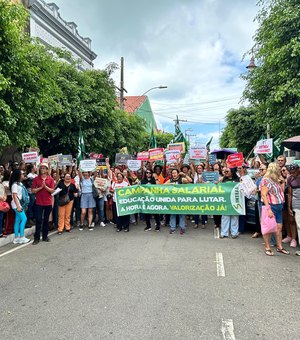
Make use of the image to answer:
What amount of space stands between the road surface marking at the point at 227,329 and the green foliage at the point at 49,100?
650 cm

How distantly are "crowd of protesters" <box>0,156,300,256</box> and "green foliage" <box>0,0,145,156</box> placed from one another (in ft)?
4.84

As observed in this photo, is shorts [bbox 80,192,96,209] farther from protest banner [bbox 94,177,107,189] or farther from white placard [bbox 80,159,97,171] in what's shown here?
white placard [bbox 80,159,97,171]

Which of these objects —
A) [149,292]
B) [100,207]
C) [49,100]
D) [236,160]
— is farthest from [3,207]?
[236,160]

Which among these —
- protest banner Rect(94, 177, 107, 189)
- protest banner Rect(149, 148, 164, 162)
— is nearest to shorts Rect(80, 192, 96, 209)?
protest banner Rect(94, 177, 107, 189)

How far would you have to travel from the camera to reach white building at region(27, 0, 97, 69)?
21797 mm

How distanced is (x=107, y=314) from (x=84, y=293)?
75 cm

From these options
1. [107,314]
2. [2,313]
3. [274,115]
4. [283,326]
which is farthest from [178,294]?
[274,115]

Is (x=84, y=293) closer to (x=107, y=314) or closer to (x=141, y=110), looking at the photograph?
(x=107, y=314)

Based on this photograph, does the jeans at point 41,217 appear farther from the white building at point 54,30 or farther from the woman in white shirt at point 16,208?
the white building at point 54,30

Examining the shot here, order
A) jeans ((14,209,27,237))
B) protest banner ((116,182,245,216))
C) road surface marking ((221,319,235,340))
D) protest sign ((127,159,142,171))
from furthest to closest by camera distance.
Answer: protest sign ((127,159,142,171)) < protest banner ((116,182,245,216)) < jeans ((14,209,27,237)) < road surface marking ((221,319,235,340))

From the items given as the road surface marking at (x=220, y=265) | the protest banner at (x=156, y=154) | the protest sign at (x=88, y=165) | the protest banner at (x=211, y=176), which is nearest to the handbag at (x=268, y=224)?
the road surface marking at (x=220, y=265)

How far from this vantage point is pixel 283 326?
3.64 meters

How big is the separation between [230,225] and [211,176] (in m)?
1.83

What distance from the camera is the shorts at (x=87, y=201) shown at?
9359 millimetres
